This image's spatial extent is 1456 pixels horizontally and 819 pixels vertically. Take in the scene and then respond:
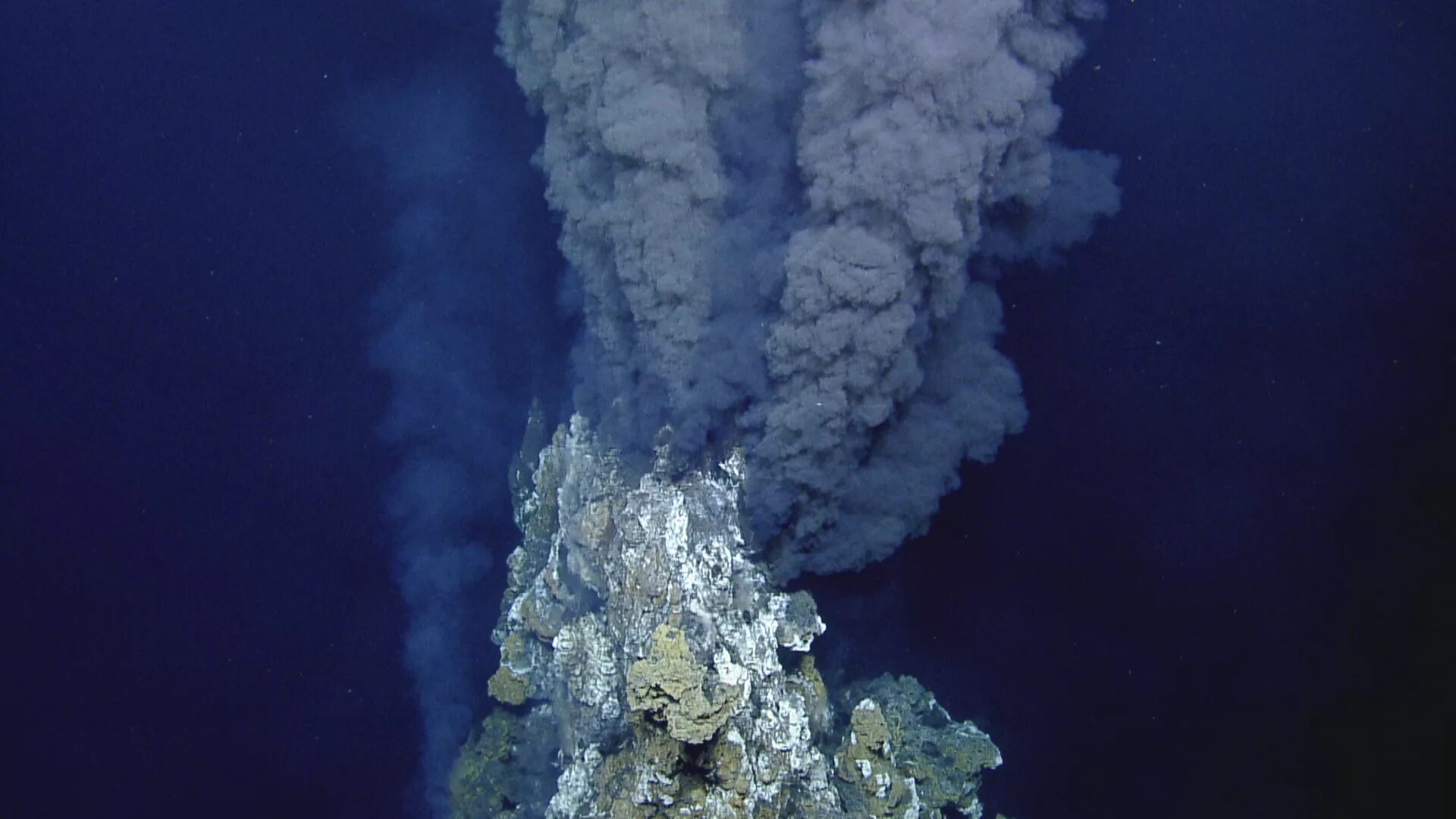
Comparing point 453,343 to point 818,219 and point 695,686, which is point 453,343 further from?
point 695,686

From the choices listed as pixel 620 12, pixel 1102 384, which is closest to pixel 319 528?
pixel 620 12

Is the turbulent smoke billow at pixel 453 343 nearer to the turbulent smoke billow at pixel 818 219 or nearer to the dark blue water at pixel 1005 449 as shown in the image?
the dark blue water at pixel 1005 449

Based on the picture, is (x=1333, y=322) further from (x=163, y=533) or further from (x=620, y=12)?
(x=163, y=533)

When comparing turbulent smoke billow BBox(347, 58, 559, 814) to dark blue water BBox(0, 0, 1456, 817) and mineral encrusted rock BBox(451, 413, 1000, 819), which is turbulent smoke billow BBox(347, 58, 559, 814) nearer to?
dark blue water BBox(0, 0, 1456, 817)

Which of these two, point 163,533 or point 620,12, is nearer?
point 620,12

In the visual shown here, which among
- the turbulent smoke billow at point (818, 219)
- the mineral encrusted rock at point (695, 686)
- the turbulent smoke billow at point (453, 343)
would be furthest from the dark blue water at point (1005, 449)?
the turbulent smoke billow at point (818, 219)

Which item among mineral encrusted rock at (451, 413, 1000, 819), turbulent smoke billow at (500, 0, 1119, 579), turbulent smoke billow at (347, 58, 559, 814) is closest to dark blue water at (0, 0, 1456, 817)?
turbulent smoke billow at (347, 58, 559, 814)
